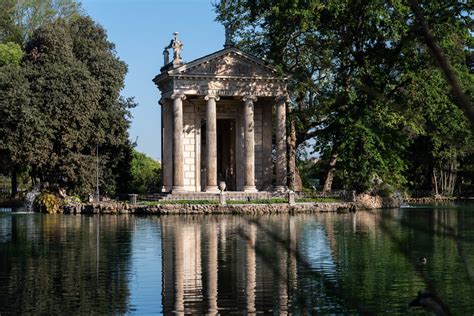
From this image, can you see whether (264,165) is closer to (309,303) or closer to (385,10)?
(385,10)

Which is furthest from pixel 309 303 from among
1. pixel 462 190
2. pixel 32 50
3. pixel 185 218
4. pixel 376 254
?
pixel 462 190

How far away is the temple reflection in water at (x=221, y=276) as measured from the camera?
13.8m

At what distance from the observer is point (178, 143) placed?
53500 millimetres

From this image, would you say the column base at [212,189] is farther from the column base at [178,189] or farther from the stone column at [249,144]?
the stone column at [249,144]

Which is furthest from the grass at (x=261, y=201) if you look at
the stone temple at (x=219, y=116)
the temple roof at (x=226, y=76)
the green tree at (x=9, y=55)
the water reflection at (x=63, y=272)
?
the green tree at (x=9, y=55)

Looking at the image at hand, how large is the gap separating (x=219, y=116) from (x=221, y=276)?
40471 millimetres

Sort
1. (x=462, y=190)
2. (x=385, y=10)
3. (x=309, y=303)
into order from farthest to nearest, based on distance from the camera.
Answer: (x=462, y=190)
(x=385, y=10)
(x=309, y=303)

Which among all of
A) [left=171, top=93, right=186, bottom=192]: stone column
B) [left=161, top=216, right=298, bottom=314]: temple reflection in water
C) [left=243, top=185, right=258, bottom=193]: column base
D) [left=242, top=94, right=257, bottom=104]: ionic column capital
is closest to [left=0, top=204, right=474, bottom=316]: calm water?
[left=161, top=216, right=298, bottom=314]: temple reflection in water

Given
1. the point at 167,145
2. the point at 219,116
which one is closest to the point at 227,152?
the point at 219,116

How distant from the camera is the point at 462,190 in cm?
8100

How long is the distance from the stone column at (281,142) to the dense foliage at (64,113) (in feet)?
37.4

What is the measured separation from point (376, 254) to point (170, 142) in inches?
1389

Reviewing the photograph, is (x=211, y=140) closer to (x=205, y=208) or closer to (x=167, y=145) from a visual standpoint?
(x=167, y=145)

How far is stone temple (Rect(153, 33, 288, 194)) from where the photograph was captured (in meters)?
52.7
